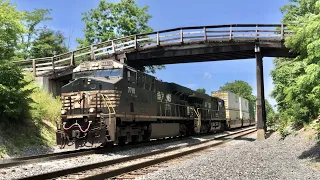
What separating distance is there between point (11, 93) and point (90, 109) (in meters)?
4.17

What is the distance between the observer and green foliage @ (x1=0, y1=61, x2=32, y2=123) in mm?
14914

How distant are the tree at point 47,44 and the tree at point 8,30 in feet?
103

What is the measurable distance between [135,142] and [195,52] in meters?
9.13

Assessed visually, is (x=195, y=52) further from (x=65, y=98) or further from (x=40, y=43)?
Answer: (x=40, y=43)

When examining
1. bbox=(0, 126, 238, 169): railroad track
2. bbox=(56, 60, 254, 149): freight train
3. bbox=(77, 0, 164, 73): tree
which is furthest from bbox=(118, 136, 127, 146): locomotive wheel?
bbox=(77, 0, 164, 73): tree

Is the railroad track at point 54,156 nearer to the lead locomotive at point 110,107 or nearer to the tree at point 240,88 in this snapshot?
the lead locomotive at point 110,107

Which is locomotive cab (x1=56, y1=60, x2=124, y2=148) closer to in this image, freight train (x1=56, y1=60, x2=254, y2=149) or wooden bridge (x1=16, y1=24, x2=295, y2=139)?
freight train (x1=56, y1=60, x2=254, y2=149)

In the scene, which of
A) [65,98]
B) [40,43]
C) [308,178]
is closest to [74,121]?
[65,98]

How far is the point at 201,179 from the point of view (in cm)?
775

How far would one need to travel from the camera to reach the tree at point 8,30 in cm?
1555

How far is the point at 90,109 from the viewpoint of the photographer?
13766 millimetres

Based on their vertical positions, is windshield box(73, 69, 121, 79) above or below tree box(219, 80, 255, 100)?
below

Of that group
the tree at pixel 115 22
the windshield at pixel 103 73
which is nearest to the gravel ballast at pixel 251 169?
the windshield at pixel 103 73

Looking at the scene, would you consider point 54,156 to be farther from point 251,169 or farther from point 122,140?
point 251,169
